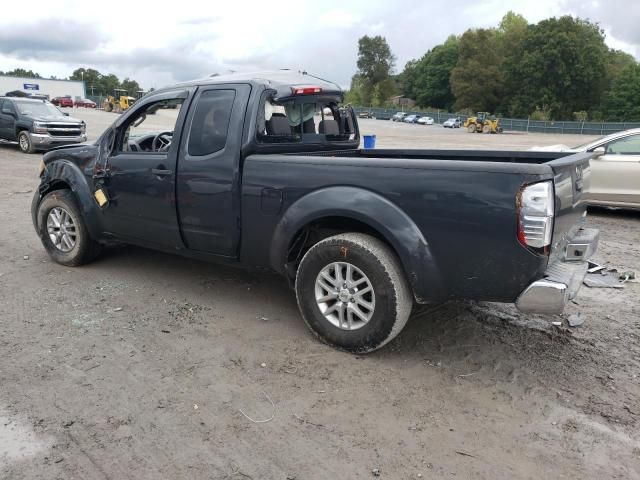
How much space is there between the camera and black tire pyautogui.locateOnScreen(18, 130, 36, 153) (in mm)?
17391

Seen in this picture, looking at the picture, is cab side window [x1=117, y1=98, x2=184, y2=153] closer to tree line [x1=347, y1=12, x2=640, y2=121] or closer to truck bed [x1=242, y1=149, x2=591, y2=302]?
truck bed [x1=242, y1=149, x2=591, y2=302]

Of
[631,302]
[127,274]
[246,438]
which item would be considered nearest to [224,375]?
[246,438]

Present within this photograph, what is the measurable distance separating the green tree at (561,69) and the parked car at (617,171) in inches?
3019

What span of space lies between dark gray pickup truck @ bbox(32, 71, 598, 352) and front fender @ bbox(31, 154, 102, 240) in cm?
1

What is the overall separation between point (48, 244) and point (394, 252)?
4024mm

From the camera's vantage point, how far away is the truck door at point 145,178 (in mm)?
4672

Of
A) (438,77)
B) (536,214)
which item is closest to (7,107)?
(536,214)

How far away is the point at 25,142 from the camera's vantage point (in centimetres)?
1758

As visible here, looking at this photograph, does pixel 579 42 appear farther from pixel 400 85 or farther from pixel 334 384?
pixel 334 384

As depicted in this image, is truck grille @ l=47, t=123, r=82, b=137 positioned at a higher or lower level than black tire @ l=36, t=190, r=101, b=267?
higher

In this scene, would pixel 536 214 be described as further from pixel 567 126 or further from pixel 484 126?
pixel 567 126

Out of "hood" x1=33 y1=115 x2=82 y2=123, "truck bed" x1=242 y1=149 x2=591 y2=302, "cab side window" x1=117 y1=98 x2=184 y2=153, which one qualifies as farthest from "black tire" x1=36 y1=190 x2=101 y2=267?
"hood" x1=33 y1=115 x2=82 y2=123

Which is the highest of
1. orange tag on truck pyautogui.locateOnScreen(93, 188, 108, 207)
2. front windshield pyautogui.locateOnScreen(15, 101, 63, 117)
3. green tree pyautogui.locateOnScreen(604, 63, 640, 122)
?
green tree pyautogui.locateOnScreen(604, 63, 640, 122)

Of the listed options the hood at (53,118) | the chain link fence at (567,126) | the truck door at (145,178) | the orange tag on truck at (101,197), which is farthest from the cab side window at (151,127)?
the chain link fence at (567,126)
